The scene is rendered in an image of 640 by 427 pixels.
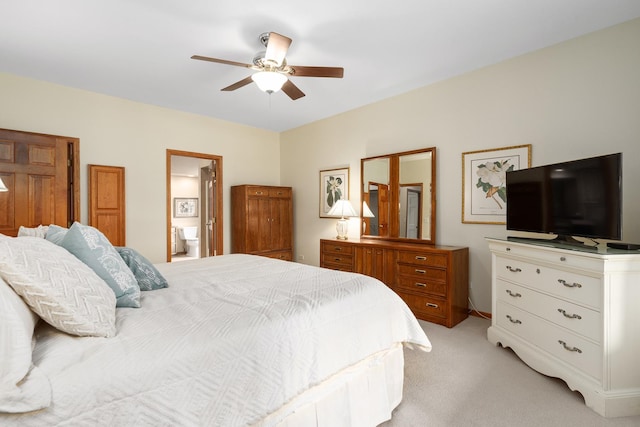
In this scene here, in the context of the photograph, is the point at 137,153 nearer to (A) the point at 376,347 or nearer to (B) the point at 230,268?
(B) the point at 230,268

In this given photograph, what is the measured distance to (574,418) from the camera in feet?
5.77

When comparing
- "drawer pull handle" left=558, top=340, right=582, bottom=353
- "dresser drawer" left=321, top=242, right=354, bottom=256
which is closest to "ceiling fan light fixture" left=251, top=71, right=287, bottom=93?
"dresser drawer" left=321, top=242, right=354, bottom=256

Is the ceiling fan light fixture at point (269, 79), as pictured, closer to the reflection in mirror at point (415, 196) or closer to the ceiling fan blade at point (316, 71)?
the ceiling fan blade at point (316, 71)

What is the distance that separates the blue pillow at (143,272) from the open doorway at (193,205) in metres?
2.88

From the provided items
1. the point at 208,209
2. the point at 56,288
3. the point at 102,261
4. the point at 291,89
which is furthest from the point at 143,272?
the point at 208,209

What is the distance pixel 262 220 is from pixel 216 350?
13.4 feet

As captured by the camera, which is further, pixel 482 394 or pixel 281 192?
pixel 281 192

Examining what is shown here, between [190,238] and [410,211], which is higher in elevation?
[410,211]

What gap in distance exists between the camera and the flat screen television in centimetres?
197

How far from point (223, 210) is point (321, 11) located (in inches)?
142

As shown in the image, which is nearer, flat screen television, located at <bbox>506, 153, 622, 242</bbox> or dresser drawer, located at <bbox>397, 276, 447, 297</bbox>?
flat screen television, located at <bbox>506, 153, 622, 242</bbox>

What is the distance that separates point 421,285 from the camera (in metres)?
3.34

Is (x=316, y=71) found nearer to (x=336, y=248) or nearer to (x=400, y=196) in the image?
(x=400, y=196)

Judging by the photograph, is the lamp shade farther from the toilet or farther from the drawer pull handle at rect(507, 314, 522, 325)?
the toilet
